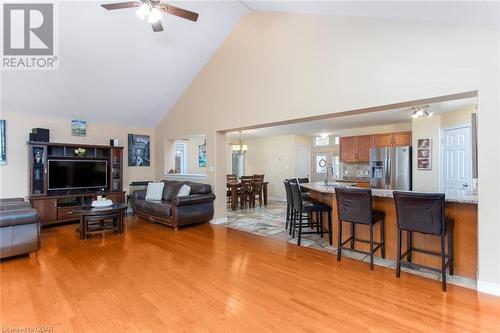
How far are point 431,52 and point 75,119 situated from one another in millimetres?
6891

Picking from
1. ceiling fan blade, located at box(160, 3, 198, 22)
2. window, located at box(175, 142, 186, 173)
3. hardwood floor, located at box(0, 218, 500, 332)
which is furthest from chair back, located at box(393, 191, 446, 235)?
window, located at box(175, 142, 186, 173)

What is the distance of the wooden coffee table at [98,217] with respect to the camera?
4.39 meters

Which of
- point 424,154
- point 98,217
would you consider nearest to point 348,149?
point 424,154

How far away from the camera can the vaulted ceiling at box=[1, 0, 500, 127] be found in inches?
148

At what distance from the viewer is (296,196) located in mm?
4191

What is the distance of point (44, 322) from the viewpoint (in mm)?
2092

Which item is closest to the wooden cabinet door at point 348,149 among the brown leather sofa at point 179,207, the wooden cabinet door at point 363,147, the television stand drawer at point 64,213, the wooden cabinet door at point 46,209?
the wooden cabinet door at point 363,147

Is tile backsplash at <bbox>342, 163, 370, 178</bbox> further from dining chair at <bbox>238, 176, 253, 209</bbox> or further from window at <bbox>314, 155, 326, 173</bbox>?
dining chair at <bbox>238, 176, 253, 209</bbox>

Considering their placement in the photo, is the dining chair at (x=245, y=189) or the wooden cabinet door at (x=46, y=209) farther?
the dining chair at (x=245, y=189)

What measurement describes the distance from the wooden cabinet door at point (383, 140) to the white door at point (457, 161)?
1283 mm

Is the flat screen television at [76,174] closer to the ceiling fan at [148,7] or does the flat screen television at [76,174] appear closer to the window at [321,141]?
the ceiling fan at [148,7]

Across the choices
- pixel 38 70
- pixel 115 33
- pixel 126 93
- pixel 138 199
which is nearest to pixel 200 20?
pixel 115 33

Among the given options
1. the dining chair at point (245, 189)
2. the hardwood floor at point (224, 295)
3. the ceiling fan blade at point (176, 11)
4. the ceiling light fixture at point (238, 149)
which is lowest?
the hardwood floor at point (224, 295)
